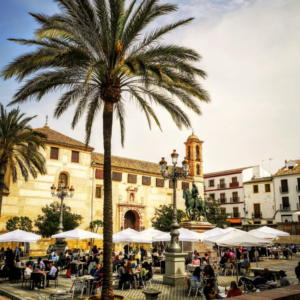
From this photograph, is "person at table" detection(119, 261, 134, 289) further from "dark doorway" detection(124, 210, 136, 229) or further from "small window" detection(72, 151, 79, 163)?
"dark doorway" detection(124, 210, 136, 229)

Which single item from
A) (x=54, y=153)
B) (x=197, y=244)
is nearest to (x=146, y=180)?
(x=54, y=153)

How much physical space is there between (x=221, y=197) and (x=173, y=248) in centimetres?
4596

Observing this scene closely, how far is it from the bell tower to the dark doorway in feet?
38.2

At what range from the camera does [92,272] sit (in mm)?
12852

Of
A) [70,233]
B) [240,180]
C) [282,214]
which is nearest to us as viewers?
[70,233]

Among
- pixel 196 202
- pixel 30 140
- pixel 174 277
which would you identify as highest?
pixel 30 140

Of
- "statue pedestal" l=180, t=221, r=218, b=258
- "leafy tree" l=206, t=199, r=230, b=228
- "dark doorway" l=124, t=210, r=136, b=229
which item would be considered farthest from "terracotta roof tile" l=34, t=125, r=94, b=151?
"statue pedestal" l=180, t=221, r=218, b=258

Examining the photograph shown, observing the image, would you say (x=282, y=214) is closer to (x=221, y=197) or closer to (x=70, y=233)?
(x=221, y=197)

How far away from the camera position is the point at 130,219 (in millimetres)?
39656

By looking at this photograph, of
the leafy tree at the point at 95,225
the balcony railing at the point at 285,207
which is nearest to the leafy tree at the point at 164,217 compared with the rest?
the leafy tree at the point at 95,225

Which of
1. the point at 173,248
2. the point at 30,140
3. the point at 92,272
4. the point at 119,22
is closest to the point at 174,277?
the point at 173,248

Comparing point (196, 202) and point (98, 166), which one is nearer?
point (196, 202)

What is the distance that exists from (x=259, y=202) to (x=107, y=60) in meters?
45.1

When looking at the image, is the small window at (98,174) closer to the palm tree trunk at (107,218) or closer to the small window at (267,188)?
the small window at (267,188)
